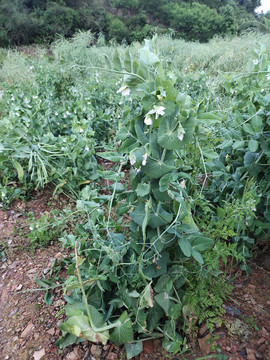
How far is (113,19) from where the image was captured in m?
11.3

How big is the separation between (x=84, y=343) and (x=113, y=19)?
12.9 meters

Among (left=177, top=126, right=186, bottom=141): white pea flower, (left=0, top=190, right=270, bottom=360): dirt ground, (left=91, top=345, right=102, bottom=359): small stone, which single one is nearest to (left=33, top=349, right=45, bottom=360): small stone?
(left=0, top=190, right=270, bottom=360): dirt ground

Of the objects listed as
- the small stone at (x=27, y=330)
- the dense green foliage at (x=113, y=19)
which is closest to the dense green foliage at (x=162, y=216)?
the small stone at (x=27, y=330)

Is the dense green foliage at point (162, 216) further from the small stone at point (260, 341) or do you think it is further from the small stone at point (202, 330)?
the small stone at point (260, 341)

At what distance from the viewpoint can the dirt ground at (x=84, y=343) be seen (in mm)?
933

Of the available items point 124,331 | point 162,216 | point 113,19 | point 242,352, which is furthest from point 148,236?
point 113,19

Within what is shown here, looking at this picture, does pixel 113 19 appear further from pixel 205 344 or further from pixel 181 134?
pixel 205 344

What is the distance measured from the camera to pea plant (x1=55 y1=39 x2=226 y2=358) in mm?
716

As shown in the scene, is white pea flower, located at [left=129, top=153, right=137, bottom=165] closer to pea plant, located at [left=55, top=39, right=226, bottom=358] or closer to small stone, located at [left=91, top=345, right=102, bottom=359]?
pea plant, located at [left=55, top=39, right=226, bottom=358]

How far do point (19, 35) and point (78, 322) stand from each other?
1189cm

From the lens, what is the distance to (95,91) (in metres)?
2.74

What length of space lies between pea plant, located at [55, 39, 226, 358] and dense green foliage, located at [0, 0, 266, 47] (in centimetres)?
883

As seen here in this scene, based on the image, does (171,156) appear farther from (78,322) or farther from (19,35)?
(19,35)

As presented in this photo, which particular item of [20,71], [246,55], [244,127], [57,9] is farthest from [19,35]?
[244,127]
